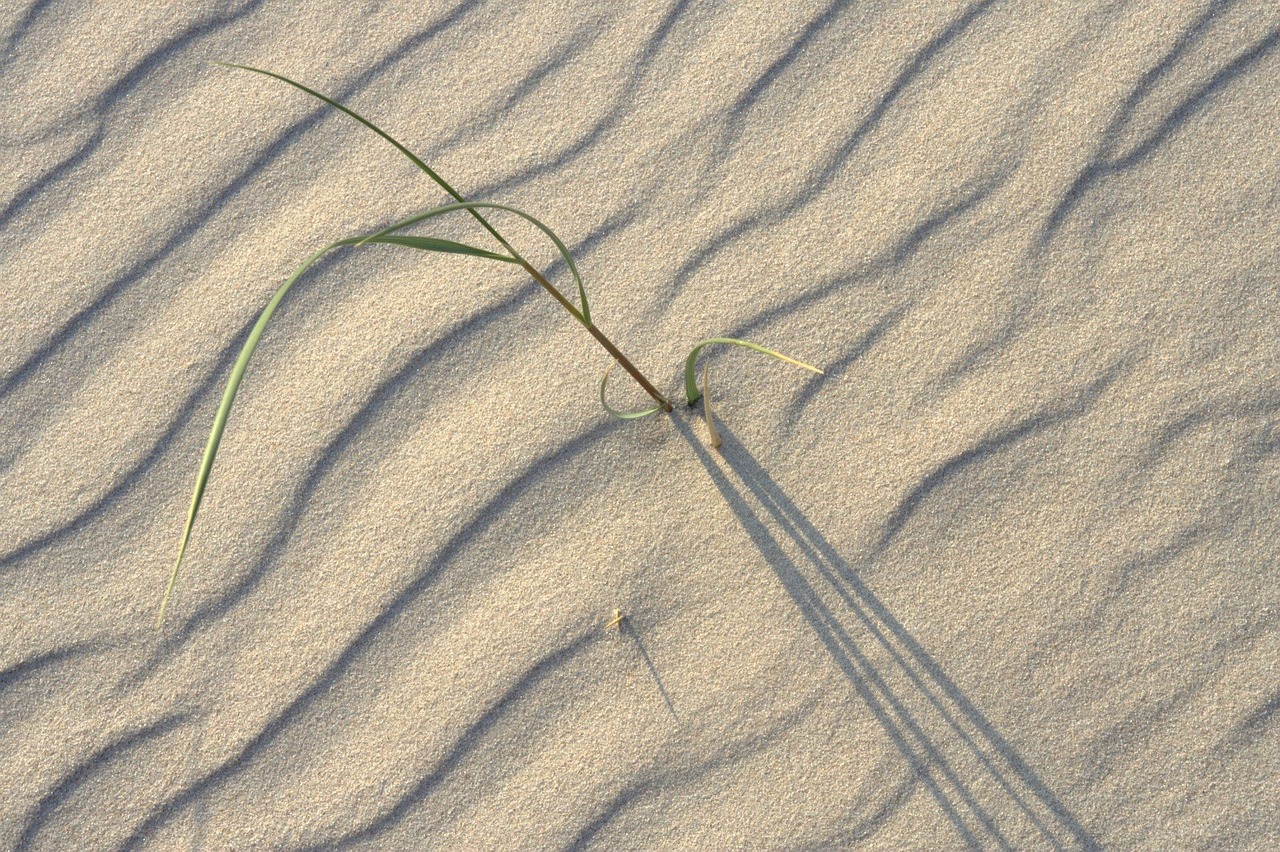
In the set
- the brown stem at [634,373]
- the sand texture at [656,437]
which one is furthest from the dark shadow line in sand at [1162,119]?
the brown stem at [634,373]

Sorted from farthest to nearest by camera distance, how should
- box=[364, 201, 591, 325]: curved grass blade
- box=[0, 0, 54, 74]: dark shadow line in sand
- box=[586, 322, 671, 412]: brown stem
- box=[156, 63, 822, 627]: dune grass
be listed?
box=[0, 0, 54, 74]: dark shadow line in sand
box=[586, 322, 671, 412]: brown stem
box=[156, 63, 822, 627]: dune grass
box=[364, 201, 591, 325]: curved grass blade

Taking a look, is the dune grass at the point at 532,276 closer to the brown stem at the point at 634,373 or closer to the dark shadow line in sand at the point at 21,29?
the brown stem at the point at 634,373

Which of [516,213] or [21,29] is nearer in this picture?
[516,213]

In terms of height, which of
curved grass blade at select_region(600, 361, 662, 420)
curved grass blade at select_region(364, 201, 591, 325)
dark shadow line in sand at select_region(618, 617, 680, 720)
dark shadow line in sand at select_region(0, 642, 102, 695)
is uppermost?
dark shadow line in sand at select_region(0, 642, 102, 695)

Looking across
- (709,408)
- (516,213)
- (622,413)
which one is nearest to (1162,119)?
(709,408)

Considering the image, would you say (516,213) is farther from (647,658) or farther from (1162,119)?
(1162,119)

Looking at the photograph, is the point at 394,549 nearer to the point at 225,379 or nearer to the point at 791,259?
the point at 225,379

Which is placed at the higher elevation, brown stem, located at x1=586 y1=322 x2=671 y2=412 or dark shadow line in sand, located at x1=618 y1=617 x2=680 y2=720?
brown stem, located at x1=586 y1=322 x2=671 y2=412

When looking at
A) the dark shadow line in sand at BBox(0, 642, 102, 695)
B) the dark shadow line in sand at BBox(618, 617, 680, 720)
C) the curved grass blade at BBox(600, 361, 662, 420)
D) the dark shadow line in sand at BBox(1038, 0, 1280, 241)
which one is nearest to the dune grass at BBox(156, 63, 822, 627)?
the curved grass blade at BBox(600, 361, 662, 420)

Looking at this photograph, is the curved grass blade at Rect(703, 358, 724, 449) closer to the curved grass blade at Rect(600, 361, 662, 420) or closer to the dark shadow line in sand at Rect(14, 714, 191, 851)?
the curved grass blade at Rect(600, 361, 662, 420)
